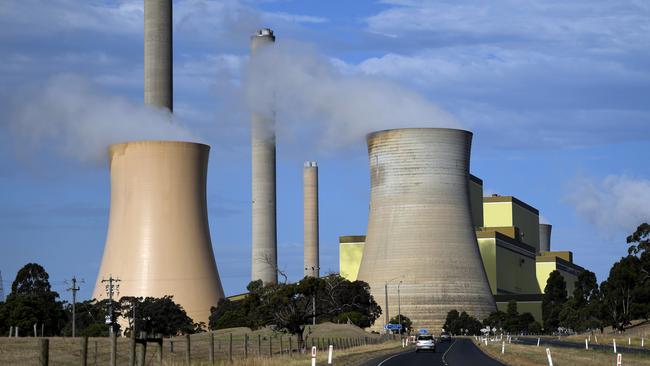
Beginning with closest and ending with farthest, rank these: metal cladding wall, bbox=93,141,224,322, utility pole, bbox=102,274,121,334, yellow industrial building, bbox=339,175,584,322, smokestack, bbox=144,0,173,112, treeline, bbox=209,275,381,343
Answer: treeline, bbox=209,275,381,343 < utility pole, bbox=102,274,121,334 < metal cladding wall, bbox=93,141,224,322 < smokestack, bbox=144,0,173,112 < yellow industrial building, bbox=339,175,584,322

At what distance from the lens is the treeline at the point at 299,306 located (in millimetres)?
56188

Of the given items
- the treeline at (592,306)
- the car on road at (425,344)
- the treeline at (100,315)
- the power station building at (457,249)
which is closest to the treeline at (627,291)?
the treeline at (592,306)

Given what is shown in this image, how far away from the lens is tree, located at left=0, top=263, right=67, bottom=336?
249 ft

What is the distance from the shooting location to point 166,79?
8306 cm

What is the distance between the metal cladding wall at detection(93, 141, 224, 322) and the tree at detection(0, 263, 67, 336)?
28.1 ft

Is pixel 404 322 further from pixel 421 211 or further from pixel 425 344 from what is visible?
pixel 425 344

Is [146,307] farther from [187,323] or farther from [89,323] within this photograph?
[89,323]

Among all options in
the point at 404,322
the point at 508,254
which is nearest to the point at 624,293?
the point at 404,322

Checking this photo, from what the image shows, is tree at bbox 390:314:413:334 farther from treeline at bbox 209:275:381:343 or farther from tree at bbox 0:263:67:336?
tree at bbox 0:263:67:336

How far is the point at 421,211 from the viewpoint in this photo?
294 feet

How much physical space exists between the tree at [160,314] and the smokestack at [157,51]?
607 inches

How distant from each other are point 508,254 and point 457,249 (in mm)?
57223

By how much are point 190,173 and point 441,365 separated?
124 feet

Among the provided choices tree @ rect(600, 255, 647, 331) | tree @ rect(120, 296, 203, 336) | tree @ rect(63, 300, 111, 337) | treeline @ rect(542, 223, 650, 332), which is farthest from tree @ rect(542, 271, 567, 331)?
tree @ rect(120, 296, 203, 336)
